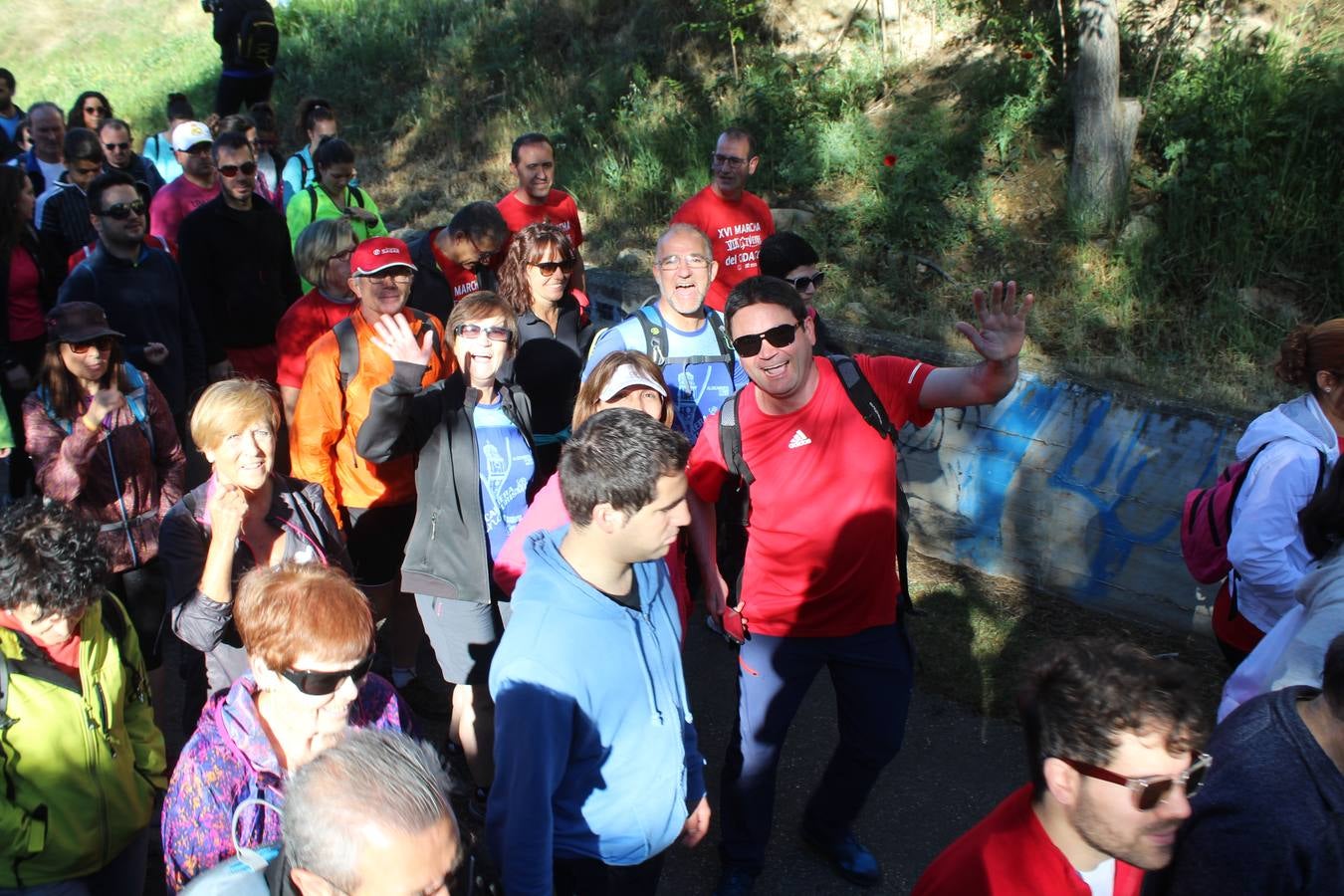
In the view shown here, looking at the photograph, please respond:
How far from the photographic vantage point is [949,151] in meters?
8.90

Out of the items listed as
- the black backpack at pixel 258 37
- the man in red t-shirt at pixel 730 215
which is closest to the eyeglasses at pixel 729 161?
the man in red t-shirt at pixel 730 215

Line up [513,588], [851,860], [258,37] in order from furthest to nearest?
[258,37] → [851,860] → [513,588]

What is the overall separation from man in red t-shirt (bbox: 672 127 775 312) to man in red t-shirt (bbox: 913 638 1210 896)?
462cm

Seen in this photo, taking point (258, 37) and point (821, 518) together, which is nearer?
point (821, 518)

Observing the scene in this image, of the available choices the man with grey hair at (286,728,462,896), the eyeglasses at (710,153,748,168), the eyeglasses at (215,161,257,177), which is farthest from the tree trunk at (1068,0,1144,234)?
the man with grey hair at (286,728,462,896)

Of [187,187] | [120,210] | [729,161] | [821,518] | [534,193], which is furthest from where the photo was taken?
[187,187]

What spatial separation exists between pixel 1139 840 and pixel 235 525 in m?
2.53

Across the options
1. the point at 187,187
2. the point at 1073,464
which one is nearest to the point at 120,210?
the point at 187,187

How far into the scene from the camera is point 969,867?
2240mm

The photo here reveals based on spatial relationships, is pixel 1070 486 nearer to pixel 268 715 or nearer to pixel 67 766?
pixel 268 715

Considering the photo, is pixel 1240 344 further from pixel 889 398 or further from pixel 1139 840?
pixel 1139 840


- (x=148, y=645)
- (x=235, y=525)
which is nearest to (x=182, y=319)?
(x=148, y=645)

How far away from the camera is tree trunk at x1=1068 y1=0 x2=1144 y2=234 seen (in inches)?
300

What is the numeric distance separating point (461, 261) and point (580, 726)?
12.3 feet
